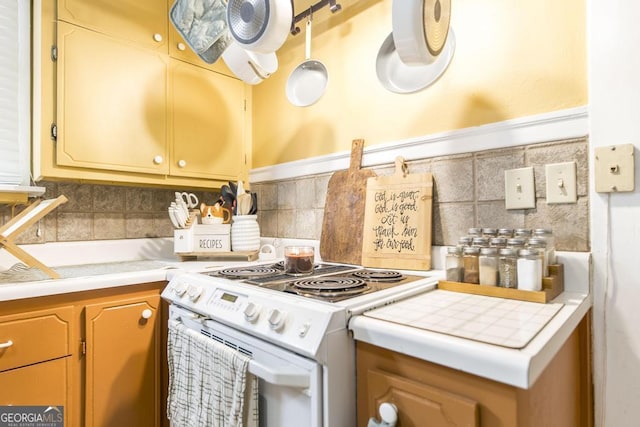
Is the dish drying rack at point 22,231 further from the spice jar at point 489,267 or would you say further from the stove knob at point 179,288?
the spice jar at point 489,267

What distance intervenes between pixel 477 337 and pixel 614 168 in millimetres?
658

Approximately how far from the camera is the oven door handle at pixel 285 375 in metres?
0.71

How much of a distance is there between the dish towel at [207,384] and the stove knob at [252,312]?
10cm

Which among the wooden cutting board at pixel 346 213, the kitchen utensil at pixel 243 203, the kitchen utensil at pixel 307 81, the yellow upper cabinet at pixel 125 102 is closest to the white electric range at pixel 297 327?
the wooden cutting board at pixel 346 213

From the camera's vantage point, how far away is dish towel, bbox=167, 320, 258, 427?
32.5 inches

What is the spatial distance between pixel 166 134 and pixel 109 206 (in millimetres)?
470

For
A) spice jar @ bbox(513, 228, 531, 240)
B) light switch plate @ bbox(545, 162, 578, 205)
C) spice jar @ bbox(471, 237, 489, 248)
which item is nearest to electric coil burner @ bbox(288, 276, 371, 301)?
spice jar @ bbox(471, 237, 489, 248)

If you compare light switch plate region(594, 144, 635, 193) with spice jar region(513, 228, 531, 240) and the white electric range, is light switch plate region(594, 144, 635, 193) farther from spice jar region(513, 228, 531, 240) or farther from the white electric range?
the white electric range

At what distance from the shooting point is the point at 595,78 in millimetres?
924

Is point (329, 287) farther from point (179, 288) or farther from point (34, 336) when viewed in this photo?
point (34, 336)


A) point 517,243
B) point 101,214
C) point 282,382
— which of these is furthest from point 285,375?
point 101,214

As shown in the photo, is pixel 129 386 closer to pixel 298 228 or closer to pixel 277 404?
pixel 277 404

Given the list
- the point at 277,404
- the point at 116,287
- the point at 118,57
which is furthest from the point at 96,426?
the point at 118,57

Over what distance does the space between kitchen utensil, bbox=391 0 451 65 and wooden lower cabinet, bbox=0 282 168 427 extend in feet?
3.91
